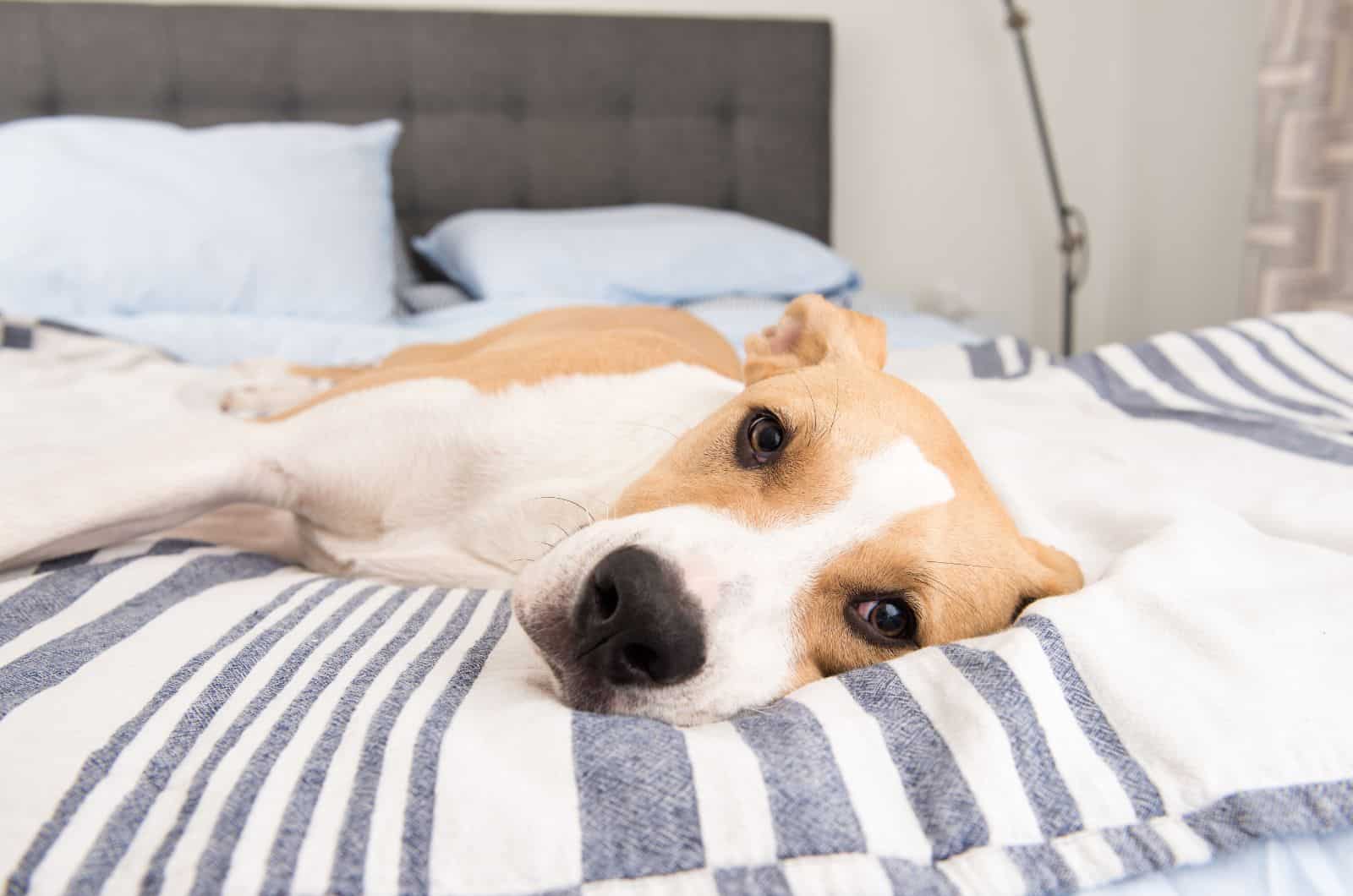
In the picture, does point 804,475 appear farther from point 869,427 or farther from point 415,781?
point 415,781

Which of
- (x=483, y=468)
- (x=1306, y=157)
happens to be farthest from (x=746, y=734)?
(x=1306, y=157)

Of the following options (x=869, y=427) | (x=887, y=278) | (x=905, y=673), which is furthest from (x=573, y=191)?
(x=905, y=673)

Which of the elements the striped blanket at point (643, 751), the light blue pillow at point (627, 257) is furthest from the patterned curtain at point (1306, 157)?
the striped blanket at point (643, 751)

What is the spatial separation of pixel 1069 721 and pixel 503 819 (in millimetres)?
488

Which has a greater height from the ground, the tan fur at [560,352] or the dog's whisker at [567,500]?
the tan fur at [560,352]

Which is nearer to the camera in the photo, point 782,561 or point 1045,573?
point 782,561

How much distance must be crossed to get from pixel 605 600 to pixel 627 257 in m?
2.55

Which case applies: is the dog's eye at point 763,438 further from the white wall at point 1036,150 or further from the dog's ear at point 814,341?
the white wall at point 1036,150

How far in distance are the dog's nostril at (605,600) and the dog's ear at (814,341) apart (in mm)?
658

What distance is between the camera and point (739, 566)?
3.27 ft

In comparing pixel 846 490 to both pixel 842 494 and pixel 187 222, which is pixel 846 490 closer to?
pixel 842 494

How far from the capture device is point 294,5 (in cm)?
376

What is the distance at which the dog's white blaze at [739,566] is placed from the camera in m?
0.93

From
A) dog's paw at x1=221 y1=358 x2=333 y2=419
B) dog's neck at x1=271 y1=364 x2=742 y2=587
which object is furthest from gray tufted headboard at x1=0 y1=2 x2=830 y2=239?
dog's neck at x1=271 y1=364 x2=742 y2=587
